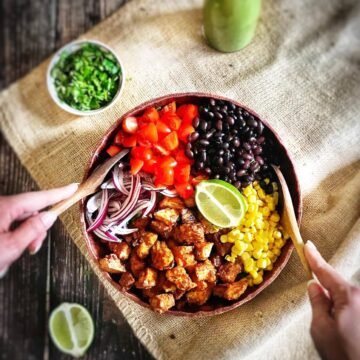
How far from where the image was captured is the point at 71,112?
111 inches

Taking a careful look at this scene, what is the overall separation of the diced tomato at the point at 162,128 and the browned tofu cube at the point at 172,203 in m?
0.37

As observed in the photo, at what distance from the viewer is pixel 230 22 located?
2.68 m

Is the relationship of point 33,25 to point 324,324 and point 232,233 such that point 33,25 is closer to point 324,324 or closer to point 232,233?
point 232,233

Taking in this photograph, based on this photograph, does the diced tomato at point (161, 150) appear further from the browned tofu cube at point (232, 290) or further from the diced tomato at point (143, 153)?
the browned tofu cube at point (232, 290)

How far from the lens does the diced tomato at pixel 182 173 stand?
8.04ft

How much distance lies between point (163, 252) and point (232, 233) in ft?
1.30

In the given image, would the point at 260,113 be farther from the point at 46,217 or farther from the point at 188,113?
the point at 46,217

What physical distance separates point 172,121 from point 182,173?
11.7 inches

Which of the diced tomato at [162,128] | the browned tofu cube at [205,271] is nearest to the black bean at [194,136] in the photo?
the diced tomato at [162,128]

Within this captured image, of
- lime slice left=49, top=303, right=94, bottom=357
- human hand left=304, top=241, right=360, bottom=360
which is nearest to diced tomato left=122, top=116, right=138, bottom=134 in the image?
human hand left=304, top=241, right=360, bottom=360

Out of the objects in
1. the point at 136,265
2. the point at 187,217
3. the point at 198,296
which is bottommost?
the point at 198,296

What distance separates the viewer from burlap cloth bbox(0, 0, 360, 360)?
8.86 ft

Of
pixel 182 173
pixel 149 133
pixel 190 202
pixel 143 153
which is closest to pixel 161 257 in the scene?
pixel 190 202

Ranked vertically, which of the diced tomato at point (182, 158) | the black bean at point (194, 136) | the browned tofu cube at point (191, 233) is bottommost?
the browned tofu cube at point (191, 233)
